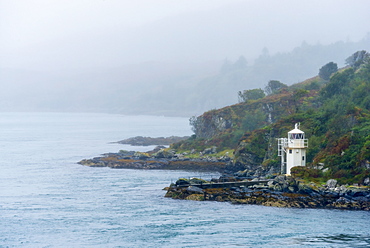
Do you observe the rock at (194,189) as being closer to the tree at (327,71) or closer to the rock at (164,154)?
the rock at (164,154)

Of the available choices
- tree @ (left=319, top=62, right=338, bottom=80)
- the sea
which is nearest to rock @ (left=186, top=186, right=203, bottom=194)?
the sea

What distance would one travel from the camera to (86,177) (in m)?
94.0

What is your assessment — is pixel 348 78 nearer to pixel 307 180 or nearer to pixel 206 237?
pixel 307 180

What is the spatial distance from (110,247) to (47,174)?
169 ft

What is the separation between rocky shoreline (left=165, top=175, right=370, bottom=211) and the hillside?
3.33 m

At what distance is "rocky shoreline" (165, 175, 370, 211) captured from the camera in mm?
65250

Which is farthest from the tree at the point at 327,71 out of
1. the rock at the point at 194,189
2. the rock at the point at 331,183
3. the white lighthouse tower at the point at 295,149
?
the rock at the point at 194,189

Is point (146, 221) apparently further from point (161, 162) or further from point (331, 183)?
point (161, 162)

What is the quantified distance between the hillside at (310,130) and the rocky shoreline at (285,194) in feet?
10.9

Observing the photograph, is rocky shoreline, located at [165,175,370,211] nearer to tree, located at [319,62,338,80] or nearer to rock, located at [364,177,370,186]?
rock, located at [364,177,370,186]

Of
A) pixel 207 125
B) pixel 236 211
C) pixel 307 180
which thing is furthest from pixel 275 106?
pixel 236 211

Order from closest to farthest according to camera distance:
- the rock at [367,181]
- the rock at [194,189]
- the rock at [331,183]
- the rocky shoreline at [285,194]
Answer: the rocky shoreline at [285,194] < the rock at [367,181] < the rock at [331,183] < the rock at [194,189]

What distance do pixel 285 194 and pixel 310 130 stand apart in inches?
1091

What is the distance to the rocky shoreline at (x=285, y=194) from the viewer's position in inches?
2569
